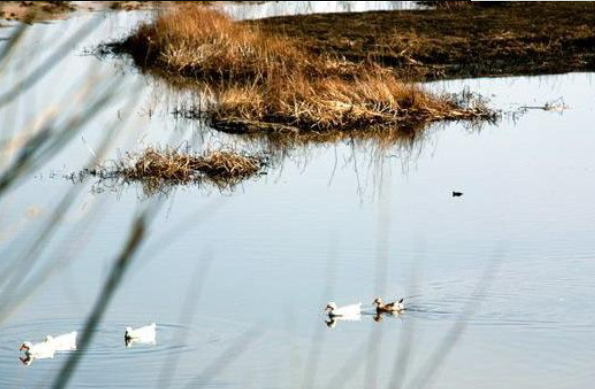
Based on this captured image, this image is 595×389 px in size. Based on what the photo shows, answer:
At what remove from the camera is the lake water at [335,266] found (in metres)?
6.78

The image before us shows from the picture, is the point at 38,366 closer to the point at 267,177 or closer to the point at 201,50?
the point at 267,177

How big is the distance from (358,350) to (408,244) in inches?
101

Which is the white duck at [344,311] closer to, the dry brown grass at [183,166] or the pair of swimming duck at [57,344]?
the pair of swimming duck at [57,344]

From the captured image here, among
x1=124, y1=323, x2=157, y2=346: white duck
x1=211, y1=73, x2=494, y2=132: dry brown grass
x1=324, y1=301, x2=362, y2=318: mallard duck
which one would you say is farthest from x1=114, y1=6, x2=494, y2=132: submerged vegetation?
x1=124, y1=323, x2=157, y2=346: white duck

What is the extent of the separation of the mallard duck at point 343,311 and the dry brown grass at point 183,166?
15.0ft

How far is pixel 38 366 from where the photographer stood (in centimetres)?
673

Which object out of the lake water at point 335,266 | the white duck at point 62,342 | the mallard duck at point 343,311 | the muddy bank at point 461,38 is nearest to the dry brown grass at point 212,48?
the muddy bank at point 461,38

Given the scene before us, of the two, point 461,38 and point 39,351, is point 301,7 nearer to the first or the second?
point 461,38

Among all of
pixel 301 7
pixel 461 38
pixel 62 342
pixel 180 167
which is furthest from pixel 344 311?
pixel 301 7

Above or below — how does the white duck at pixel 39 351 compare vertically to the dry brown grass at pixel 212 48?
below

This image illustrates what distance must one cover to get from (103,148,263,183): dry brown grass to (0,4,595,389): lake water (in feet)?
0.82

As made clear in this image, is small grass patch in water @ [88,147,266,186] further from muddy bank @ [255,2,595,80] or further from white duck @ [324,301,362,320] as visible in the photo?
muddy bank @ [255,2,595,80]

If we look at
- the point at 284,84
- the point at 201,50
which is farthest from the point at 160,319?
the point at 201,50

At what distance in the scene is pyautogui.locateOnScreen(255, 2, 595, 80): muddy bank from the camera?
62.6 ft
